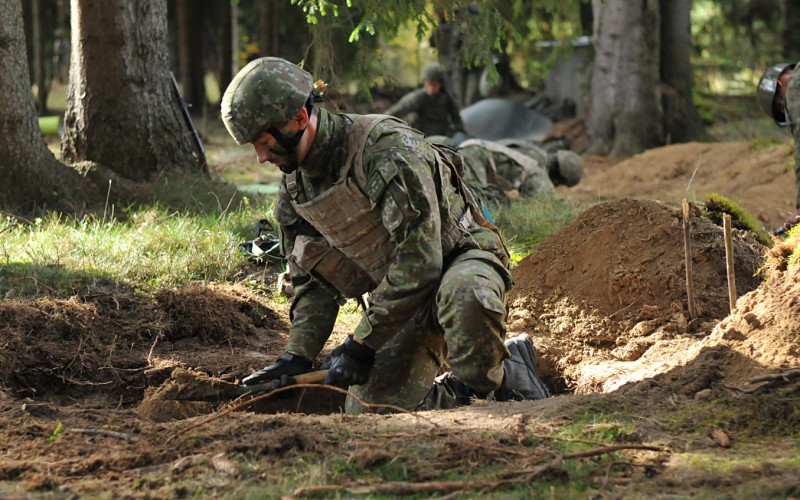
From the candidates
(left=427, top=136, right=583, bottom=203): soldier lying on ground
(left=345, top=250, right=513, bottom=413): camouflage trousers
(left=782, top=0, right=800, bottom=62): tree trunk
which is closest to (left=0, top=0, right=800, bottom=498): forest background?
(left=345, top=250, right=513, bottom=413): camouflage trousers

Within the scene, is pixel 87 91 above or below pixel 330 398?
above

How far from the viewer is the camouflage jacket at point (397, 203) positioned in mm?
3992

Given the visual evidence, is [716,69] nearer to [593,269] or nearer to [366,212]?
[593,269]

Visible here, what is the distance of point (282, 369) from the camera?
4.45m

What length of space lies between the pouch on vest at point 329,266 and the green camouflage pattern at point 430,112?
28.1 ft

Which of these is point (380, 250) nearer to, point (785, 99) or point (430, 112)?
point (785, 99)

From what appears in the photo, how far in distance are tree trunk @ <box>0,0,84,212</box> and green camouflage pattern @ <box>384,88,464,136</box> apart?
20.8 ft

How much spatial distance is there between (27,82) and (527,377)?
4.61 metres

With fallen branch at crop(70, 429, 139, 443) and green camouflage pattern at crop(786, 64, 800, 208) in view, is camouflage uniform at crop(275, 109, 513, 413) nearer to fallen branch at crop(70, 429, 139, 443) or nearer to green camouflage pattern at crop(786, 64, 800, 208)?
fallen branch at crop(70, 429, 139, 443)

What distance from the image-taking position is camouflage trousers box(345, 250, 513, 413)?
4.05m

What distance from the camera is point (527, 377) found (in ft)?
15.2

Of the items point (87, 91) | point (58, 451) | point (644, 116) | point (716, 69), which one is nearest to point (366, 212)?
point (58, 451)

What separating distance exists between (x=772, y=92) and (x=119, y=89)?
16.1ft

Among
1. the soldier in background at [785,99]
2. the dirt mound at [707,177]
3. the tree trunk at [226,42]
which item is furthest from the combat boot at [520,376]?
the tree trunk at [226,42]
